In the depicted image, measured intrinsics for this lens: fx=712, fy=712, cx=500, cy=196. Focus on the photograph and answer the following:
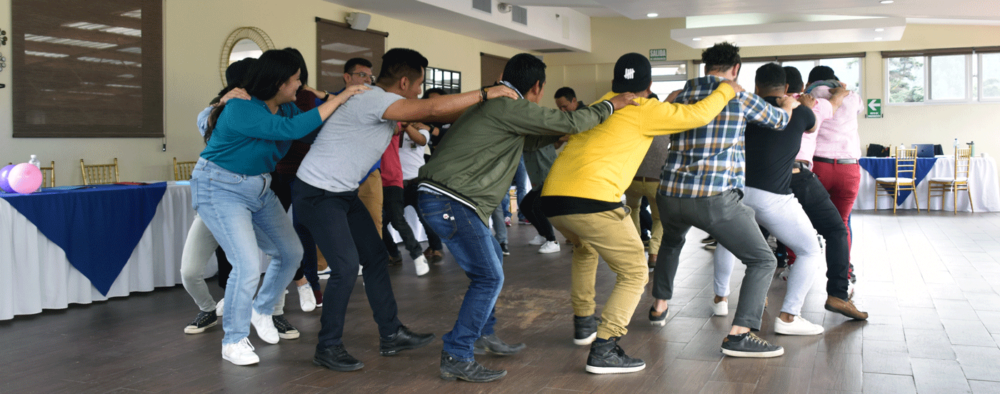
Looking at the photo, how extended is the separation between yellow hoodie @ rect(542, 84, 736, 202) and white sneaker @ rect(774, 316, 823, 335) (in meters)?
1.28

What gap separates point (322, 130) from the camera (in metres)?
3.01

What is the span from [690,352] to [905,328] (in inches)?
50.6

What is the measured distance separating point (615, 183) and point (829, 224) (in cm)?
158

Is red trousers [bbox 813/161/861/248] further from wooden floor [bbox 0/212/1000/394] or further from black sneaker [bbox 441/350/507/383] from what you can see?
black sneaker [bbox 441/350/507/383]

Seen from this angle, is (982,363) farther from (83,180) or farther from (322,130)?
(83,180)

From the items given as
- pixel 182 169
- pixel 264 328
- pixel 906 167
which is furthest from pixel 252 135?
pixel 906 167

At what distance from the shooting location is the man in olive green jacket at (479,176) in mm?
2775

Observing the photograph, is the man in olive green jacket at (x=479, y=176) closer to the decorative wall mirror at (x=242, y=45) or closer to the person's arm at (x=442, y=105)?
the person's arm at (x=442, y=105)

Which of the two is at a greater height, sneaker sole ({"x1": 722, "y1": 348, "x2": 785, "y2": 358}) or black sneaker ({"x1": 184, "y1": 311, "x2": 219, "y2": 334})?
black sneaker ({"x1": 184, "y1": 311, "x2": 219, "y2": 334})

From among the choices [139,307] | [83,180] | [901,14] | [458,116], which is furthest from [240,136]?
[901,14]

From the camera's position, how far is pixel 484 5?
33.9ft

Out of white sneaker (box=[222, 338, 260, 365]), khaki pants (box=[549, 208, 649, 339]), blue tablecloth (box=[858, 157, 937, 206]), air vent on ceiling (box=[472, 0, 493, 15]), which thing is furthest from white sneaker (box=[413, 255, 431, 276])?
blue tablecloth (box=[858, 157, 937, 206])

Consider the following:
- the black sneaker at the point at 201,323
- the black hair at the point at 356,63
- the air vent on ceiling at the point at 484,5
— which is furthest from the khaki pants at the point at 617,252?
the air vent on ceiling at the point at 484,5

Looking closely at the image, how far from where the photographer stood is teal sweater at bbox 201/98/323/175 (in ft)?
9.62
